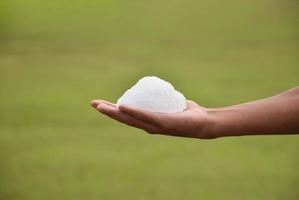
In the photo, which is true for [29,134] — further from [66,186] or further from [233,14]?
[233,14]

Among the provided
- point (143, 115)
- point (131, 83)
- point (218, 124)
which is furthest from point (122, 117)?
point (131, 83)

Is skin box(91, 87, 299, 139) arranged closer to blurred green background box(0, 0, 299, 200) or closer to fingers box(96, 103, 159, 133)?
fingers box(96, 103, 159, 133)

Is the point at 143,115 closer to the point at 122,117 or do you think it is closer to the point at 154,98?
the point at 122,117

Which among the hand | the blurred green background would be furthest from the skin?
the blurred green background

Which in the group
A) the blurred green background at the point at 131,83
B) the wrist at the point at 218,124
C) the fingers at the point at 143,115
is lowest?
the blurred green background at the point at 131,83

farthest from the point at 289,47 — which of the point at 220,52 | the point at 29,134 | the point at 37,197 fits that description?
the point at 37,197

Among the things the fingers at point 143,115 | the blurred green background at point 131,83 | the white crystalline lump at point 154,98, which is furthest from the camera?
the blurred green background at point 131,83

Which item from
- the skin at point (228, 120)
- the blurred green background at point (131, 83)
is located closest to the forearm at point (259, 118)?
the skin at point (228, 120)

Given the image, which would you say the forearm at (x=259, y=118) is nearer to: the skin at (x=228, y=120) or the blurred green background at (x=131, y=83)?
the skin at (x=228, y=120)
